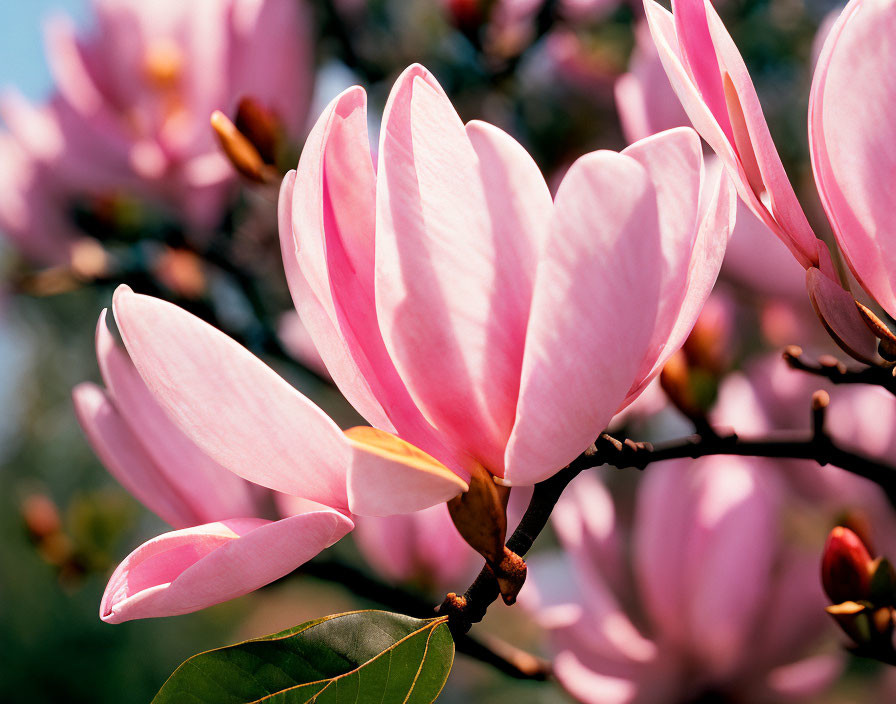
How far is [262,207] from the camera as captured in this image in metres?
1.16

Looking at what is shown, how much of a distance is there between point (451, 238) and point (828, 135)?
0.12 m

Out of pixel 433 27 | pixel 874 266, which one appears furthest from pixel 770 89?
pixel 874 266

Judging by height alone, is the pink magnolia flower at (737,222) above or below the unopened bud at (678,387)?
above

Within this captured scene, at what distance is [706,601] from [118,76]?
2.54 ft

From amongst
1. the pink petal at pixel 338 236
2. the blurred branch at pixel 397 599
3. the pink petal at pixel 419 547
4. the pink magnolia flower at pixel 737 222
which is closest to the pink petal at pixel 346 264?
the pink petal at pixel 338 236

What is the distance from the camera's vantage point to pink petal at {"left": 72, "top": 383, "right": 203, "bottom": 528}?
37 cm

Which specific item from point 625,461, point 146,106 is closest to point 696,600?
point 625,461

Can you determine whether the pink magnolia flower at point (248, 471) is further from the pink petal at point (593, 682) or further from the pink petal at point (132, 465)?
the pink petal at point (593, 682)

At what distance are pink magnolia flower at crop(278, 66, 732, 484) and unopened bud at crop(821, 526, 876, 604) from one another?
0.19 metres

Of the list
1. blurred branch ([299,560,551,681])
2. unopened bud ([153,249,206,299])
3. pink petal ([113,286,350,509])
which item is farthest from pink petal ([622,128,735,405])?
unopened bud ([153,249,206,299])

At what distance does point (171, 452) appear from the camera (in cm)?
37

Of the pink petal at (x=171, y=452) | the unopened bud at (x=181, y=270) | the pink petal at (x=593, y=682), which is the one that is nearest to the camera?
the pink petal at (x=171, y=452)

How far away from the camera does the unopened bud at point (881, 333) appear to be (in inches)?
12.0

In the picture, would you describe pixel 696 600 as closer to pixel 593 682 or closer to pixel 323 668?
pixel 593 682
